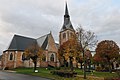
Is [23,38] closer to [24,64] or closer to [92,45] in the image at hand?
[24,64]

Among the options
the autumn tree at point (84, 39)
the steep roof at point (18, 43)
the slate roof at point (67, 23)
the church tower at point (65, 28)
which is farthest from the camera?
the slate roof at point (67, 23)

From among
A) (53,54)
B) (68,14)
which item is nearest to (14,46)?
(53,54)

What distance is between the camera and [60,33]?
71.0 metres

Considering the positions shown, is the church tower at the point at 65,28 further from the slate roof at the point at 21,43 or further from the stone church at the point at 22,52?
the slate roof at the point at 21,43

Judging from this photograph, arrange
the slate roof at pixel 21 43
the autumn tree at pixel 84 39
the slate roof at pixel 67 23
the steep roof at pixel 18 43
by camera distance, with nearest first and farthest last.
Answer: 1. the autumn tree at pixel 84 39
2. the steep roof at pixel 18 43
3. the slate roof at pixel 21 43
4. the slate roof at pixel 67 23

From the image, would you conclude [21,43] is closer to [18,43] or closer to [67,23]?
[18,43]

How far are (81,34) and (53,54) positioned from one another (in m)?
35.8

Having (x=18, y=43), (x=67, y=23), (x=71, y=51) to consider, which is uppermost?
(x=67, y=23)

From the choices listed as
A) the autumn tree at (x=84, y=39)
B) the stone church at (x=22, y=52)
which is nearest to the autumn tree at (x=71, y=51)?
the autumn tree at (x=84, y=39)

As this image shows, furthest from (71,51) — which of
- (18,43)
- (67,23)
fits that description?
(67,23)

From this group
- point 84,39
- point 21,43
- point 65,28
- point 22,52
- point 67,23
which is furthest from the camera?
point 67,23

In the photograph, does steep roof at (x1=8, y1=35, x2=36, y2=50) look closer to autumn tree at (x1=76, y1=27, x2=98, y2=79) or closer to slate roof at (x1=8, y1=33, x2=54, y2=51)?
slate roof at (x1=8, y1=33, x2=54, y2=51)

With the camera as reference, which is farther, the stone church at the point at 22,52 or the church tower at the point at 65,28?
the church tower at the point at 65,28

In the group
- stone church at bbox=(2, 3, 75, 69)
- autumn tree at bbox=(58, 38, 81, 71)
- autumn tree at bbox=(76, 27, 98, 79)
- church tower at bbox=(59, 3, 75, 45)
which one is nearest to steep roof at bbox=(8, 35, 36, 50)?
stone church at bbox=(2, 3, 75, 69)
